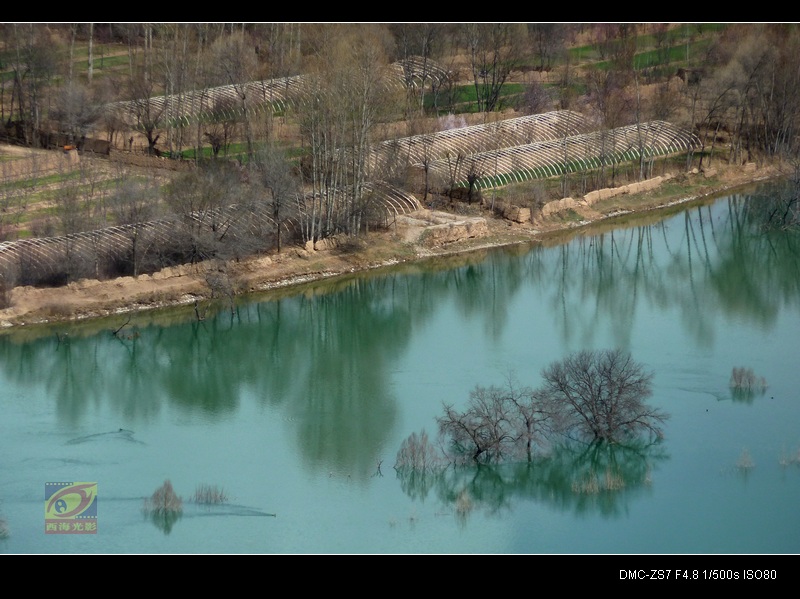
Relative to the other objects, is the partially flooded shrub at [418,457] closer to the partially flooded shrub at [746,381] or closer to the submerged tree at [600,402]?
the submerged tree at [600,402]

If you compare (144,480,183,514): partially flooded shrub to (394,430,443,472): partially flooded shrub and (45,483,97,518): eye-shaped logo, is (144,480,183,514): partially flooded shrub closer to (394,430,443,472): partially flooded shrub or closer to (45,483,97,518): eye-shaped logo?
(45,483,97,518): eye-shaped logo

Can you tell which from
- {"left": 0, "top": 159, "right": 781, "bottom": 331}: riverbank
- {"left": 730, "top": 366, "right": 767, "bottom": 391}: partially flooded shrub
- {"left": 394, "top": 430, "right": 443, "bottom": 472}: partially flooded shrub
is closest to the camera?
{"left": 394, "top": 430, "right": 443, "bottom": 472}: partially flooded shrub

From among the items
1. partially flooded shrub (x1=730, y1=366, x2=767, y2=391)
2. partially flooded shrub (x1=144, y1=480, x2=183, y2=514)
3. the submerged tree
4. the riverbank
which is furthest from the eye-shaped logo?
partially flooded shrub (x1=730, y1=366, x2=767, y2=391)

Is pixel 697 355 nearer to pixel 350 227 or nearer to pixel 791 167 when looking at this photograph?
pixel 350 227

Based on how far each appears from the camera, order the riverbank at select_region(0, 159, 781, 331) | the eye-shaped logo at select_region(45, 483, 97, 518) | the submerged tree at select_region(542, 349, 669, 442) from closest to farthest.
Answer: the eye-shaped logo at select_region(45, 483, 97, 518) → the submerged tree at select_region(542, 349, 669, 442) → the riverbank at select_region(0, 159, 781, 331)

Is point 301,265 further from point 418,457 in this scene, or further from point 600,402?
point 600,402

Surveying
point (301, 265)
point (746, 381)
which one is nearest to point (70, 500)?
point (301, 265)
